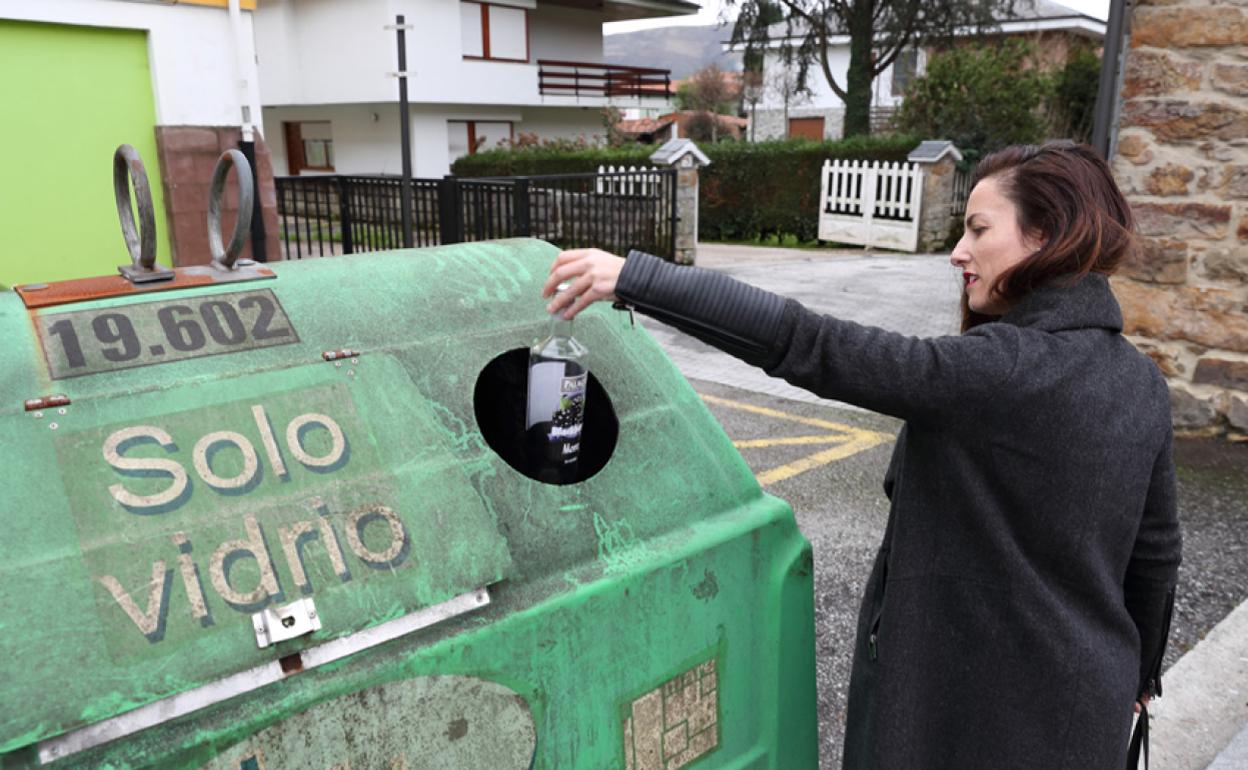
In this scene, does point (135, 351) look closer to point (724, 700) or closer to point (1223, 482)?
point (724, 700)

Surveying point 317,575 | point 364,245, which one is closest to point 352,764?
point 317,575

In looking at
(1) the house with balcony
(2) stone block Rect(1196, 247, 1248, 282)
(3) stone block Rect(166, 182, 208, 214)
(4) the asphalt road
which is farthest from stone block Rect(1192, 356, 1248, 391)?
(1) the house with balcony

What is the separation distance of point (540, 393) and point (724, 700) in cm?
67

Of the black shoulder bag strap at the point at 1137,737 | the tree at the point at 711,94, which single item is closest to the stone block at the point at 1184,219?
the black shoulder bag strap at the point at 1137,737

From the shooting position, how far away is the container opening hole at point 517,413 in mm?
1915

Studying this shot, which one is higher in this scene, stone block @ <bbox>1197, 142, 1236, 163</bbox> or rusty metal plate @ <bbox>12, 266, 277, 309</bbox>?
stone block @ <bbox>1197, 142, 1236, 163</bbox>

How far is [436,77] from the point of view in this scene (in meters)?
21.6

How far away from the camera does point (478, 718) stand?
145 centimetres

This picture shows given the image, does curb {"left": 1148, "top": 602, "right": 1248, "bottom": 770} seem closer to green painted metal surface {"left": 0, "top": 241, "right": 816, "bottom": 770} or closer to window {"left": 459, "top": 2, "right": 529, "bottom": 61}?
green painted metal surface {"left": 0, "top": 241, "right": 816, "bottom": 770}

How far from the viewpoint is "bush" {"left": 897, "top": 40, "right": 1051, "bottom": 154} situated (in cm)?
1686

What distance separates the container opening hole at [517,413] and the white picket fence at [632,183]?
34.3 ft

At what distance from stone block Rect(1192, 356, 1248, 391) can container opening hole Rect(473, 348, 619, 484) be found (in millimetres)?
4762

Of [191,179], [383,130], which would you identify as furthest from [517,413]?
[383,130]

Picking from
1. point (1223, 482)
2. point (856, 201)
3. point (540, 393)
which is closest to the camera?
point (540, 393)
